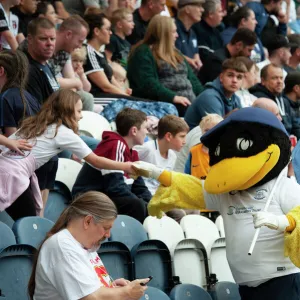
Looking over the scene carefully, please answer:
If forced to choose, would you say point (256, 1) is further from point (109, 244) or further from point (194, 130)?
point (109, 244)

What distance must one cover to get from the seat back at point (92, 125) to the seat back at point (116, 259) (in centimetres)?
223

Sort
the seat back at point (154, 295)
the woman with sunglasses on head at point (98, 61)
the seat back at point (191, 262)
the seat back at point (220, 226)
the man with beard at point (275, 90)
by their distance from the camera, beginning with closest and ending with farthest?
the seat back at point (154, 295) → the seat back at point (191, 262) → the seat back at point (220, 226) → the woman with sunglasses on head at point (98, 61) → the man with beard at point (275, 90)

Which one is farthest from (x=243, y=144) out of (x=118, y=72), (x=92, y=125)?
(x=118, y=72)

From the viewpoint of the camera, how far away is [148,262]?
686cm

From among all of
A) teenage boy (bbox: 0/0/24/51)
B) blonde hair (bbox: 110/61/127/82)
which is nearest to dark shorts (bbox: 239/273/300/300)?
teenage boy (bbox: 0/0/24/51)

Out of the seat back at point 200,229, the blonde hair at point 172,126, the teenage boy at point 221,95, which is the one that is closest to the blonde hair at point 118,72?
the teenage boy at point 221,95

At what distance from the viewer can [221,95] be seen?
30.8ft

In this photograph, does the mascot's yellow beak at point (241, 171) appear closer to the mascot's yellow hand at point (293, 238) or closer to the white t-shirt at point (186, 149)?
the mascot's yellow hand at point (293, 238)

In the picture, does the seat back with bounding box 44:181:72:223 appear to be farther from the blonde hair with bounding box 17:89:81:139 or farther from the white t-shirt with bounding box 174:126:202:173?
the white t-shirt with bounding box 174:126:202:173

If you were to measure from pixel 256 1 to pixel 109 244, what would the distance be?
8275 millimetres

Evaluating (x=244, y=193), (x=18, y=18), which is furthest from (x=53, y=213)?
(x=18, y=18)

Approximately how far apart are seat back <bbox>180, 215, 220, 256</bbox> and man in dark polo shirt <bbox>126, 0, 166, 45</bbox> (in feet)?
14.8

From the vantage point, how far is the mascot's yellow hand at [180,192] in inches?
240

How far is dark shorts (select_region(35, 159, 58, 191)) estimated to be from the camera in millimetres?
6934
